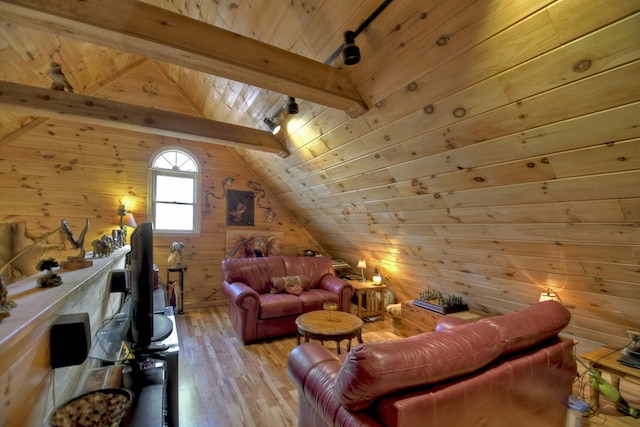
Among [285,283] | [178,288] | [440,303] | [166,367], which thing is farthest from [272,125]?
[178,288]

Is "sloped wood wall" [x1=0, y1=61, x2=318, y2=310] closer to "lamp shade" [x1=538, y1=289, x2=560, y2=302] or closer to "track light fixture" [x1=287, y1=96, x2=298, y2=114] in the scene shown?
"track light fixture" [x1=287, y1=96, x2=298, y2=114]

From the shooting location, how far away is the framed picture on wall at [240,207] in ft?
16.6

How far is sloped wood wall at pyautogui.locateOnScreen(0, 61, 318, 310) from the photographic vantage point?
12.5 feet

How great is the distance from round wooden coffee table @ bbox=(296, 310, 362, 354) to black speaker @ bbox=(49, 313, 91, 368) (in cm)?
185

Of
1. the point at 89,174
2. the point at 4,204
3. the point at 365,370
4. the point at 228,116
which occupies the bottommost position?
the point at 365,370

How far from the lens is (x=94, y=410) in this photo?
34.3 inches

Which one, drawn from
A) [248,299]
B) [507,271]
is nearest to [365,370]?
[507,271]

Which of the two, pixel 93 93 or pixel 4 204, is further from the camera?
pixel 93 93

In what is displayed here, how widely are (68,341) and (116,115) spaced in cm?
254

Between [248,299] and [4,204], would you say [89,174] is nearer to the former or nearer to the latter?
[4,204]

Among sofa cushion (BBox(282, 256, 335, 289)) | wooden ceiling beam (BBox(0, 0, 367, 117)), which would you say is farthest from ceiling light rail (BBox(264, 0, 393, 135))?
sofa cushion (BBox(282, 256, 335, 289))

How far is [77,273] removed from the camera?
1489 millimetres

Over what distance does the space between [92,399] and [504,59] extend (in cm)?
221

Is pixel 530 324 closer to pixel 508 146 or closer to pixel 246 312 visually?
pixel 508 146
